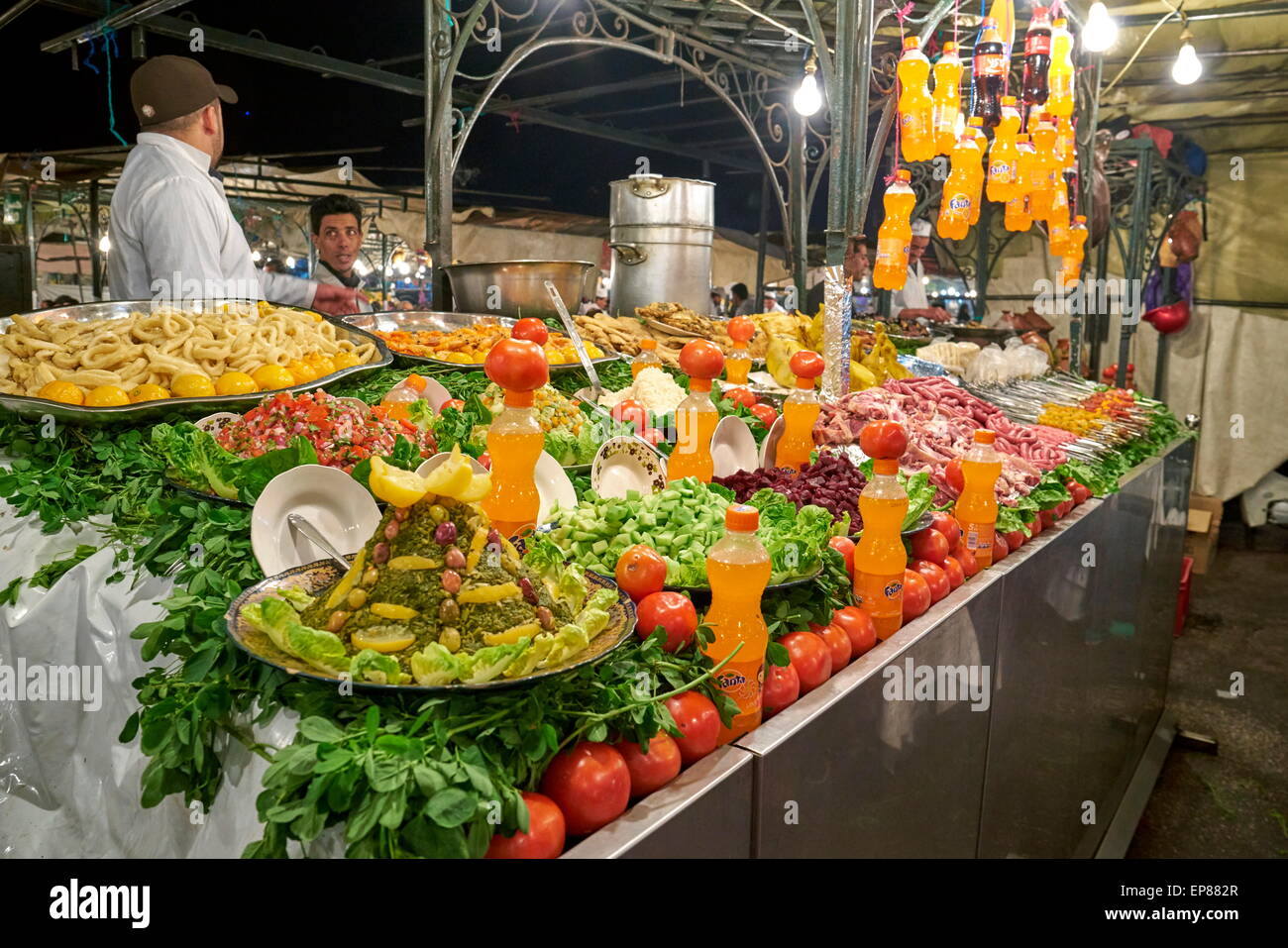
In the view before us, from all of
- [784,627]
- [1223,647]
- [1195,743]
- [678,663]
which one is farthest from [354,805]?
[1223,647]

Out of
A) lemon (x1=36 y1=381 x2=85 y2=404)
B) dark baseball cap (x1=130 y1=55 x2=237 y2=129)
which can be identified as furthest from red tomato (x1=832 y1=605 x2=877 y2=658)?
dark baseball cap (x1=130 y1=55 x2=237 y2=129)

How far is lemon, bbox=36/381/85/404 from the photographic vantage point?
2471 mm

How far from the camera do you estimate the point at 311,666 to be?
3.81ft

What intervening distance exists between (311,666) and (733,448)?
179cm

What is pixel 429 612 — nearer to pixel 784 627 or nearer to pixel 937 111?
pixel 784 627

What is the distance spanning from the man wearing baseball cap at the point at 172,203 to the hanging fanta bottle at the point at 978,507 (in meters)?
2.97

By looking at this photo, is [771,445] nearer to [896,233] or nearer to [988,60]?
[896,233]

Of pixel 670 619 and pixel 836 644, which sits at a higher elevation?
pixel 670 619

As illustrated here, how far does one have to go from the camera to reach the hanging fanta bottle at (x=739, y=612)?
1.45 meters

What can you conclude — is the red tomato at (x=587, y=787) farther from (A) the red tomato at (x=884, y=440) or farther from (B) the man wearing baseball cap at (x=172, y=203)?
(B) the man wearing baseball cap at (x=172, y=203)

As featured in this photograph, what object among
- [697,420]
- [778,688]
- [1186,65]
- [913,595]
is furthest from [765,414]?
[1186,65]

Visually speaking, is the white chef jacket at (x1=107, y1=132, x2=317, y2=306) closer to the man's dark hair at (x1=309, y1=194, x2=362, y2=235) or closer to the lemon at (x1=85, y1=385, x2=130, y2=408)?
the lemon at (x1=85, y1=385, x2=130, y2=408)
